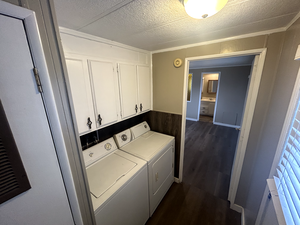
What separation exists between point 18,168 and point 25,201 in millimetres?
149

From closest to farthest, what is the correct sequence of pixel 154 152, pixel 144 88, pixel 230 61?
pixel 154 152, pixel 144 88, pixel 230 61

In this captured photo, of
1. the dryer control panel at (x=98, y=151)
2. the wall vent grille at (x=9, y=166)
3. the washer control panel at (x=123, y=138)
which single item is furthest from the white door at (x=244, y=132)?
the wall vent grille at (x=9, y=166)

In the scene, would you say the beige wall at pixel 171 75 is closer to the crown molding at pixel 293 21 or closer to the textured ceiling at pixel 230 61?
the crown molding at pixel 293 21

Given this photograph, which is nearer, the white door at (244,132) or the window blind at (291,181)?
the window blind at (291,181)

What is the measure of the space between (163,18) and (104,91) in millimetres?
923

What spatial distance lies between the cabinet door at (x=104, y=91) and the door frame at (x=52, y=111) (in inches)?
31.5

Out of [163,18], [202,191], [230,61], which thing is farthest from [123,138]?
[230,61]

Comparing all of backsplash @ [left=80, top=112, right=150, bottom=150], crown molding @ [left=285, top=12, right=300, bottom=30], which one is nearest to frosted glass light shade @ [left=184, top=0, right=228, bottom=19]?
crown molding @ [left=285, top=12, right=300, bottom=30]

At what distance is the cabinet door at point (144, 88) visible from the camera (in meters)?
1.86

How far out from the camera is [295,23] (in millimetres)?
979

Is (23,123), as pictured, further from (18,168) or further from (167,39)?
(167,39)

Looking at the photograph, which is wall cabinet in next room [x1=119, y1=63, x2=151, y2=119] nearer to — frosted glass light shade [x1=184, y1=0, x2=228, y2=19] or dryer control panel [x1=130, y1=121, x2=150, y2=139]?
dryer control panel [x1=130, y1=121, x2=150, y2=139]

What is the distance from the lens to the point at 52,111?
521 mm

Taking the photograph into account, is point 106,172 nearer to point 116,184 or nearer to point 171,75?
point 116,184
